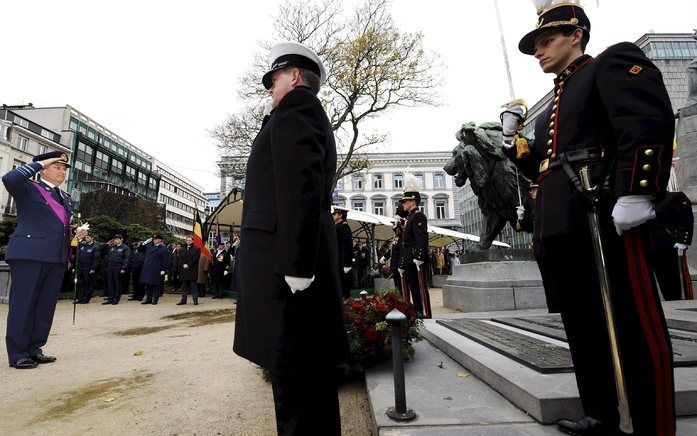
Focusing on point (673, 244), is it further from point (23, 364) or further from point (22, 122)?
point (22, 122)

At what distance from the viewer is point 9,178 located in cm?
420

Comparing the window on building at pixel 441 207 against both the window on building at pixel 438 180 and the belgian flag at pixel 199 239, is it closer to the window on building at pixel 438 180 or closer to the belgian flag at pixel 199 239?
the window on building at pixel 438 180

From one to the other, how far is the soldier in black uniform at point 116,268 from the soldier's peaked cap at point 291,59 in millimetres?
12922

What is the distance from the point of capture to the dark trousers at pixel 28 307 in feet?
13.9

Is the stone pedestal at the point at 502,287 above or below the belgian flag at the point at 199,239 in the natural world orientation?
below

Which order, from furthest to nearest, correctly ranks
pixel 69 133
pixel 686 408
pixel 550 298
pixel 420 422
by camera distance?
pixel 69 133
pixel 550 298
pixel 420 422
pixel 686 408

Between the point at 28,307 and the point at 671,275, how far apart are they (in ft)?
26.6

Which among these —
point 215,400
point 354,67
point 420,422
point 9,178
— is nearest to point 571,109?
point 420,422

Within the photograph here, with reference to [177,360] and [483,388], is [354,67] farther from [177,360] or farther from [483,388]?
[483,388]

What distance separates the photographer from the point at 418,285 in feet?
22.4

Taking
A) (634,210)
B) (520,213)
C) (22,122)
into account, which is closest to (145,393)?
(634,210)

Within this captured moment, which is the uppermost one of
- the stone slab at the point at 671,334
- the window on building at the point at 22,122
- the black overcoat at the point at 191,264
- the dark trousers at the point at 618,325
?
the window on building at the point at 22,122

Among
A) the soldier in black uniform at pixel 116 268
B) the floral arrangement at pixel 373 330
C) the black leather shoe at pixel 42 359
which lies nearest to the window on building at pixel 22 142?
the soldier in black uniform at pixel 116 268

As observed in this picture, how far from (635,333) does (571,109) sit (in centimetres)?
110
